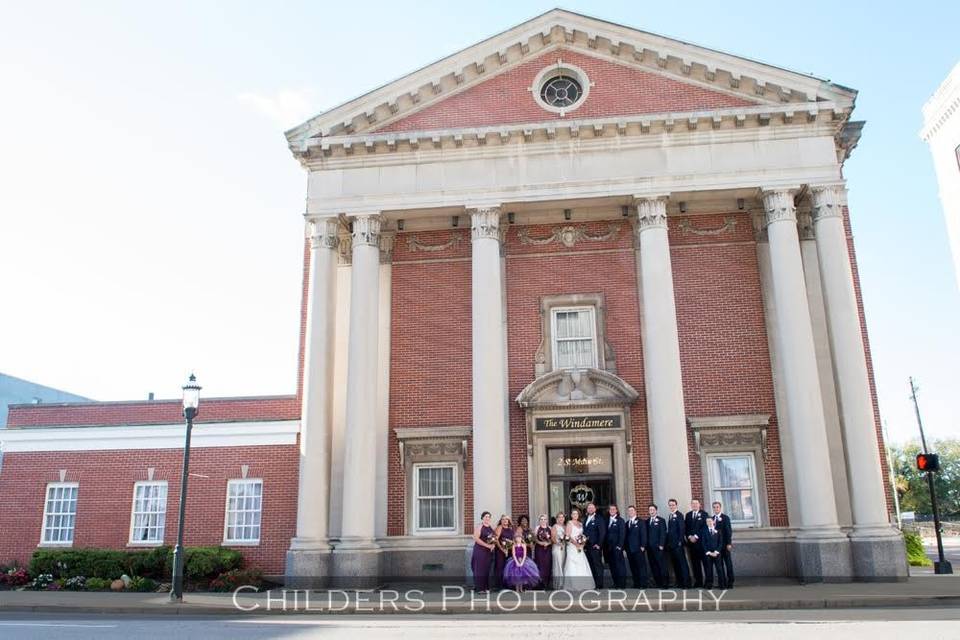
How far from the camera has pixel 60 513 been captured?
22.8 m

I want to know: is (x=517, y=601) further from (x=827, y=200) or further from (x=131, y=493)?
(x=131, y=493)

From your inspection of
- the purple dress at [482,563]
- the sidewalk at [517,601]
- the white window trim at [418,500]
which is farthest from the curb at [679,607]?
the white window trim at [418,500]

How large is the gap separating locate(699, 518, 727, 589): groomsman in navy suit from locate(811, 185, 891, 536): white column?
149 inches

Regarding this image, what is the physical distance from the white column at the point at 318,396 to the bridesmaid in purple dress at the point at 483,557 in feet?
14.4

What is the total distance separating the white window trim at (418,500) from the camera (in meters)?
21.1

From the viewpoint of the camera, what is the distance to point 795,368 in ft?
62.3

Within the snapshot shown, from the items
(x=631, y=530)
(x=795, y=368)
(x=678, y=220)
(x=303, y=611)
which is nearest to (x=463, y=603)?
(x=303, y=611)

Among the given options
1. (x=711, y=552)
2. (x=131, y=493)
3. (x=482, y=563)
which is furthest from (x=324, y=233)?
(x=711, y=552)

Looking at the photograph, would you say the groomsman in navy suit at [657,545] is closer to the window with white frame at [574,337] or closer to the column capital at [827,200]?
the window with white frame at [574,337]

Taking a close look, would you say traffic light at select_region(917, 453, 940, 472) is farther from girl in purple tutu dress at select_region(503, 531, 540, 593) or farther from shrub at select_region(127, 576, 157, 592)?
shrub at select_region(127, 576, 157, 592)

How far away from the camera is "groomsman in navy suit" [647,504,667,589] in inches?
678

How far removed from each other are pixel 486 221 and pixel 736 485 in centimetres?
938

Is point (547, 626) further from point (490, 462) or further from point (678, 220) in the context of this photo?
point (678, 220)

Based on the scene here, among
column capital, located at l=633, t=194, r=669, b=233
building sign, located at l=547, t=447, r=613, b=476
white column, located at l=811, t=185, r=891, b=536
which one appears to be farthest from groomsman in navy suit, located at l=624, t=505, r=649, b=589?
column capital, located at l=633, t=194, r=669, b=233
